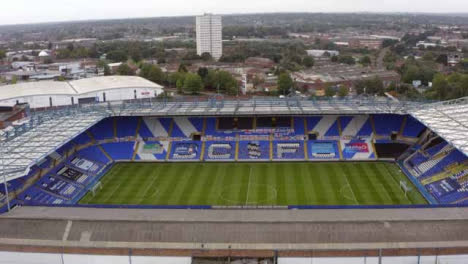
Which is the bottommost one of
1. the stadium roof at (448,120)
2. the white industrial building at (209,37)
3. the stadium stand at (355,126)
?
the stadium stand at (355,126)

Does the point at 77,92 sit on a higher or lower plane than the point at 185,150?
higher

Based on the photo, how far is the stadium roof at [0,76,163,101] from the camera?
56750 mm

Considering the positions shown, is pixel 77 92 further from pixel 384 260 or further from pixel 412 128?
pixel 384 260

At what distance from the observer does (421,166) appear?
1375 inches

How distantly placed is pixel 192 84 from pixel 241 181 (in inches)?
1456

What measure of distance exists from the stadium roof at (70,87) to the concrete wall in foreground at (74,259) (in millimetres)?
38728

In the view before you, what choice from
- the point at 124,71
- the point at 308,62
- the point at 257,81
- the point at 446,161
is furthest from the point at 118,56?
the point at 446,161

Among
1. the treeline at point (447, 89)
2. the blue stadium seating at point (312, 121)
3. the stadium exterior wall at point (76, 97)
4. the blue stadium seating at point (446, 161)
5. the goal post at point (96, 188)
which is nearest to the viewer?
the blue stadium seating at point (446, 161)

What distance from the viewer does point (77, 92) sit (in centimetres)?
5838

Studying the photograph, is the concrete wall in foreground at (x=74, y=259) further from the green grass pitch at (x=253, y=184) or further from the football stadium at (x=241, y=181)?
the green grass pitch at (x=253, y=184)

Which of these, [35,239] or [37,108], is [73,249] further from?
[37,108]

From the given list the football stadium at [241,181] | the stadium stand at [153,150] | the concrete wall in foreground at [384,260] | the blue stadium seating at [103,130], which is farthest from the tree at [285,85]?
the concrete wall in foreground at [384,260]

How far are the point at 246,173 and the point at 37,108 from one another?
110ft

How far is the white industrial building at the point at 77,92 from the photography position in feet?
184
